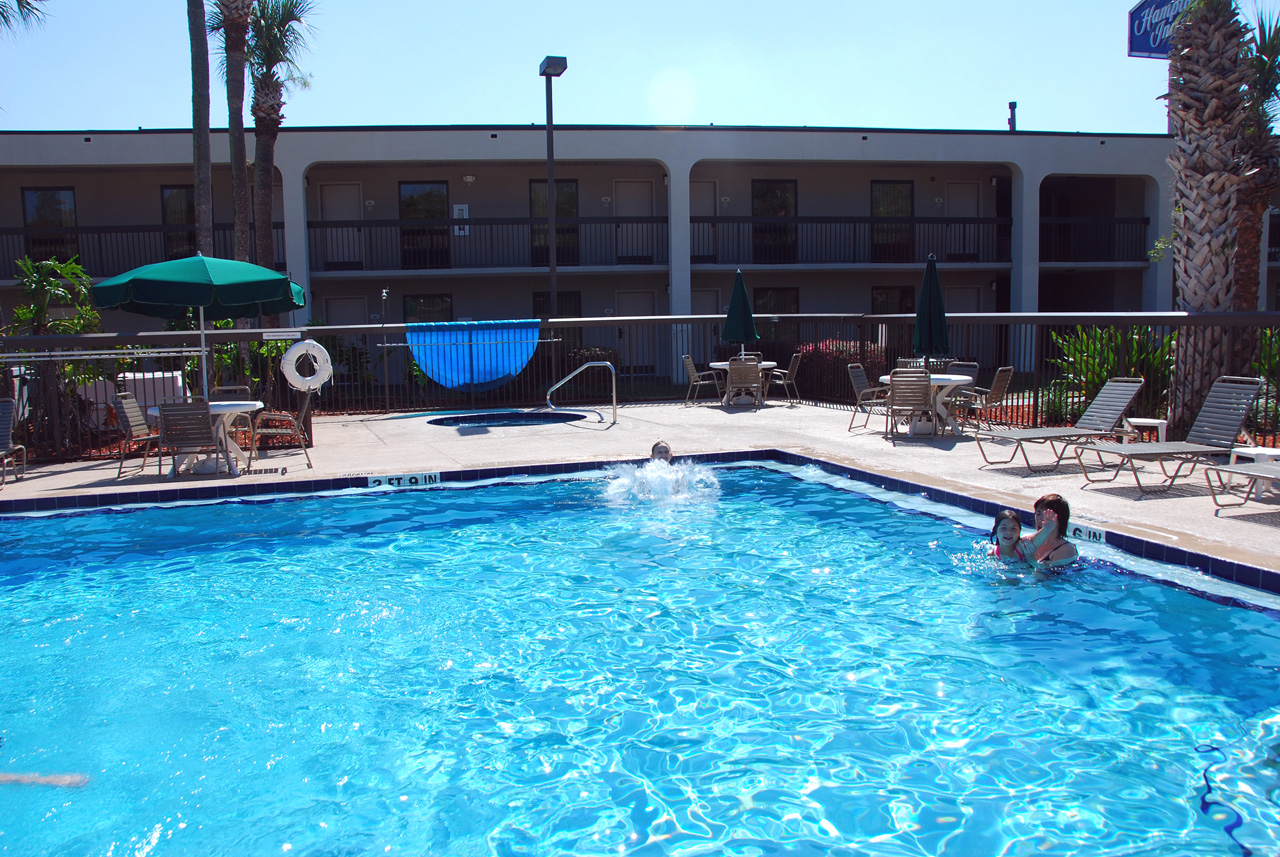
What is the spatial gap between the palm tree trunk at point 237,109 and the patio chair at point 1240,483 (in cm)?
1485

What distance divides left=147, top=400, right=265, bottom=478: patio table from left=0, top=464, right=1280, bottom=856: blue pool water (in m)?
1.93

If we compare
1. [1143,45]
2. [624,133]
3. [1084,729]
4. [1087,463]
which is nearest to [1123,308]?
[1143,45]

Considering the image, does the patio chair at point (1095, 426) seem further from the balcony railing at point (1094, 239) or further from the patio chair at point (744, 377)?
the balcony railing at point (1094, 239)

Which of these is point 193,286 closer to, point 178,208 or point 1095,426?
point 1095,426

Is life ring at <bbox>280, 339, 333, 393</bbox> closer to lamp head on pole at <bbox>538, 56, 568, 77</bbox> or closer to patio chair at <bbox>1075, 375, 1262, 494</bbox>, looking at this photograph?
patio chair at <bbox>1075, 375, 1262, 494</bbox>

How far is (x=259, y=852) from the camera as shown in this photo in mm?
3506

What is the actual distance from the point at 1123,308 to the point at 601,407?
53.4ft

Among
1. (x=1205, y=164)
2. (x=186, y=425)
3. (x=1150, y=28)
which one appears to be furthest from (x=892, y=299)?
(x=186, y=425)

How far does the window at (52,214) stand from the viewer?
20938mm

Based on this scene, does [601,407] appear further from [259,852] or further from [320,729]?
[259,852]

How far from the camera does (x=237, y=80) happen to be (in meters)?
16.2

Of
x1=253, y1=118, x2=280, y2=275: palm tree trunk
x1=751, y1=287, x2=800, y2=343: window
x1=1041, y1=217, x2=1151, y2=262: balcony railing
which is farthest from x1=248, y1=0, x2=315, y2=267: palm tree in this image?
x1=1041, y1=217, x2=1151, y2=262: balcony railing

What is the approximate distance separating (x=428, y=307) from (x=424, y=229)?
73.7 inches

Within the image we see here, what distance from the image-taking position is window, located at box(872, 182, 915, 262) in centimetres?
2303
